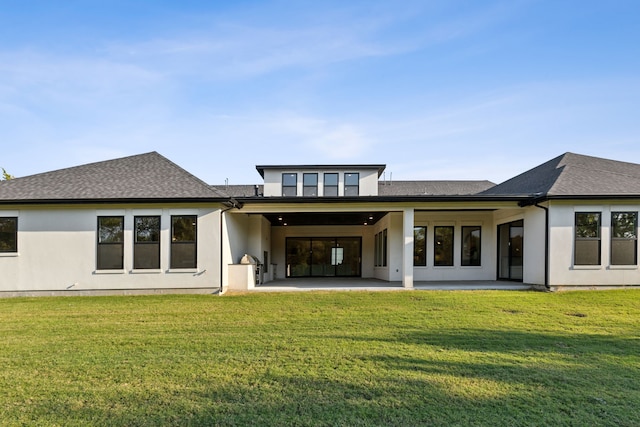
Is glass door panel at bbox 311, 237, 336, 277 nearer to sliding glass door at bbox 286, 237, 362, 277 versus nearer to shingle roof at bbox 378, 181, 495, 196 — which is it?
sliding glass door at bbox 286, 237, 362, 277

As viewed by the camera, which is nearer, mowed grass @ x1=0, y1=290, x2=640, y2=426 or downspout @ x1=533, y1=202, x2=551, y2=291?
mowed grass @ x1=0, y1=290, x2=640, y2=426

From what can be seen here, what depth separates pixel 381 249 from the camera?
1908cm

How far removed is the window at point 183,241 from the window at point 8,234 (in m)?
5.17

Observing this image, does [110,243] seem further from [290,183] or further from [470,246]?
[470,246]

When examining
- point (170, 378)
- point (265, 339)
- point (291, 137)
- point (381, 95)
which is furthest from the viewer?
point (291, 137)

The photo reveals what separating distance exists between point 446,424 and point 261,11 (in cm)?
1202

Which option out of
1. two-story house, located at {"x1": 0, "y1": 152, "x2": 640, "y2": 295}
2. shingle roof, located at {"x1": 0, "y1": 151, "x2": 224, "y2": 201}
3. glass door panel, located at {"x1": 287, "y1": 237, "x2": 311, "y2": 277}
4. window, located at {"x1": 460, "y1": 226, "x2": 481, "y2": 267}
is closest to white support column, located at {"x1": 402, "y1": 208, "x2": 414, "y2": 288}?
two-story house, located at {"x1": 0, "y1": 152, "x2": 640, "y2": 295}

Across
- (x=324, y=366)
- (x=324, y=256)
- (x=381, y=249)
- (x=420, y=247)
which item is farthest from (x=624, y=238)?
(x=324, y=256)

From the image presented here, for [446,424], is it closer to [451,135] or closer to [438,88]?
[438,88]

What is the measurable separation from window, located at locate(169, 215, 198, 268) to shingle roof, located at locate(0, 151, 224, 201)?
805 mm

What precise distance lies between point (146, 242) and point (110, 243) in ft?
3.90

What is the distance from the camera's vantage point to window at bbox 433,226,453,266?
16641mm

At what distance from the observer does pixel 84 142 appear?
20.2 meters

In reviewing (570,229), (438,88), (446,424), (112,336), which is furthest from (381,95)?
(446,424)
